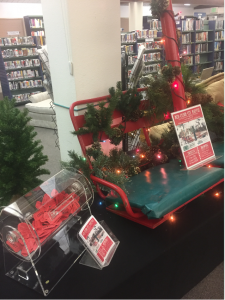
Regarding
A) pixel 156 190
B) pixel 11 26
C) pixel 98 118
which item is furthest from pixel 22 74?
pixel 156 190

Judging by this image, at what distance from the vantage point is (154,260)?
1223 millimetres

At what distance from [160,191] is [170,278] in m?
0.45

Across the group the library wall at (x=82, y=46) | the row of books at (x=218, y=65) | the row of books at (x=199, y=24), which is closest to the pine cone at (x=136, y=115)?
the library wall at (x=82, y=46)

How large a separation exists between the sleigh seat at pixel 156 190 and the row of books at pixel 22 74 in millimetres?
6291

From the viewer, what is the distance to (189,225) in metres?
1.45

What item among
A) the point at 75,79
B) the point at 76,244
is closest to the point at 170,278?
the point at 76,244

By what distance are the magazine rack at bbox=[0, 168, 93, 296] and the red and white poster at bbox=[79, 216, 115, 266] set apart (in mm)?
121

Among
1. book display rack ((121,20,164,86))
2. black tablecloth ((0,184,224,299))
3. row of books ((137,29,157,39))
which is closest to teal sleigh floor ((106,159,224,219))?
black tablecloth ((0,184,224,299))

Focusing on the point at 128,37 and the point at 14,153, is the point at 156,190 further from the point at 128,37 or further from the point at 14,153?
the point at 128,37

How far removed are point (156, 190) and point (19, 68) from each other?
695 centimetres

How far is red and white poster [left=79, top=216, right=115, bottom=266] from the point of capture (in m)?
1.16

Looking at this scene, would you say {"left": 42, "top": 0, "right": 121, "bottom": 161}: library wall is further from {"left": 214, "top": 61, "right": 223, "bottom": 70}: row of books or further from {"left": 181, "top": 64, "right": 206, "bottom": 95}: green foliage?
{"left": 214, "top": 61, "right": 223, "bottom": 70}: row of books

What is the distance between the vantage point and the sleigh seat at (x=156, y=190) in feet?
4.41

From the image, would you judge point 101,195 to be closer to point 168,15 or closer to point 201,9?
point 168,15
